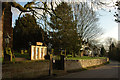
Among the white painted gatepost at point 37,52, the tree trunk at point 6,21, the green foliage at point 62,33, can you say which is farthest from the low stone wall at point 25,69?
the green foliage at point 62,33

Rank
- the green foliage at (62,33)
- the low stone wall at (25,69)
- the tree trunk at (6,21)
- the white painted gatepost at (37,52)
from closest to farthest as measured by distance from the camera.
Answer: the low stone wall at (25,69) < the tree trunk at (6,21) < the white painted gatepost at (37,52) < the green foliage at (62,33)

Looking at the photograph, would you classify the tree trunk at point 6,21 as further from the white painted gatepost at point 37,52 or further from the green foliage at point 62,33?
the green foliage at point 62,33

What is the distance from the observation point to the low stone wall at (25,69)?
30.2 feet

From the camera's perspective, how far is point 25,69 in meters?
10.7

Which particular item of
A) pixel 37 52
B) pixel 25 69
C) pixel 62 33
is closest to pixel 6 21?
pixel 25 69

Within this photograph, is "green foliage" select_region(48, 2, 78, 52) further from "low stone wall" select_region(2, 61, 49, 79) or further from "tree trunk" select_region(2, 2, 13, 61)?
"tree trunk" select_region(2, 2, 13, 61)

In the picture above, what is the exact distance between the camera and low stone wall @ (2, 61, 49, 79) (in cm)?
920

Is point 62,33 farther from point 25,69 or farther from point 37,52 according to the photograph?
point 25,69

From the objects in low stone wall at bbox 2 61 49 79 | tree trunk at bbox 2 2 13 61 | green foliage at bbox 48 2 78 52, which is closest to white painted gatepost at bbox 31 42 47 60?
low stone wall at bbox 2 61 49 79

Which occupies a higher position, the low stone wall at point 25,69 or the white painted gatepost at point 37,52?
the white painted gatepost at point 37,52

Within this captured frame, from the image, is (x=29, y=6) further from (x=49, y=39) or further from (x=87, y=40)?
(x=87, y=40)

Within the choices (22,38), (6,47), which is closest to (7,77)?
(6,47)

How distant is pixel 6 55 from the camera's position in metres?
10.9

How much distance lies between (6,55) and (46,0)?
579 cm
